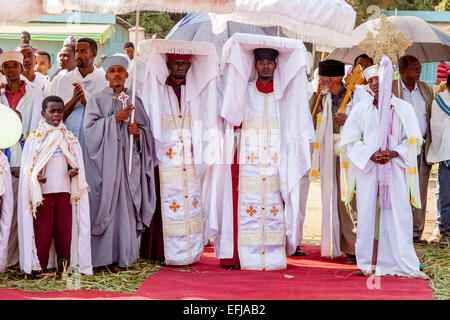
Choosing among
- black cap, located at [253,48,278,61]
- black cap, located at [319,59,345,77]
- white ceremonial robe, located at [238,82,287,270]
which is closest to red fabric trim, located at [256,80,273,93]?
white ceremonial robe, located at [238,82,287,270]

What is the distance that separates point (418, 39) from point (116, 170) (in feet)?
15.5

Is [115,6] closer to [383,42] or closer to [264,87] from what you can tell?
[264,87]

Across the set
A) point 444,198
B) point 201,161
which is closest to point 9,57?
point 201,161

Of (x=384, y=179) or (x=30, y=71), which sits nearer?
(x=384, y=179)

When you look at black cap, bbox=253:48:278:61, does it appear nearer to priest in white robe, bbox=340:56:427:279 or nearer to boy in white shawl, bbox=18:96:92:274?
priest in white robe, bbox=340:56:427:279

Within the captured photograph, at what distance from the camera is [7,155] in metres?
7.69

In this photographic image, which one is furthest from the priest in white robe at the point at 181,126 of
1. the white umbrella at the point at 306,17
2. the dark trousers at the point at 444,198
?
the dark trousers at the point at 444,198

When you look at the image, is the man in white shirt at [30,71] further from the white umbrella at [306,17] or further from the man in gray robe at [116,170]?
the white umbrella at [306,17]

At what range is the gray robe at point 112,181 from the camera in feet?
24.9

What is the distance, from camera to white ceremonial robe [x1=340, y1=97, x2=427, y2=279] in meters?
7.35

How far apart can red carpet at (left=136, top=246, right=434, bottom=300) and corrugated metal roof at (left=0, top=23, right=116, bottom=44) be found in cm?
1214

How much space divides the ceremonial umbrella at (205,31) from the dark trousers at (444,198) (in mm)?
4188

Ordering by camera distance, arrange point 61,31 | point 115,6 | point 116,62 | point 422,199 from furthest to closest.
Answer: point 61,31 < point 422,199 < point 116,62 < point 115,6

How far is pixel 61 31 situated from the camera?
20375 millimetres
